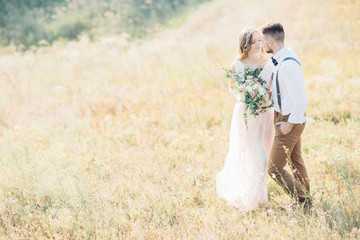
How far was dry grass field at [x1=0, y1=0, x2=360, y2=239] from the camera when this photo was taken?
3328 mm

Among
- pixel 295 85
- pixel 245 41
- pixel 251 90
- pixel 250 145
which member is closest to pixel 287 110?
pixel 295 85

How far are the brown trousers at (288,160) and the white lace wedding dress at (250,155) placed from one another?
0.81ft

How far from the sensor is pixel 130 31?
15.4 metres

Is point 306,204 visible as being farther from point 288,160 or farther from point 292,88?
point 292,88

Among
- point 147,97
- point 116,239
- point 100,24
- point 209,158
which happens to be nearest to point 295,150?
point 209,158

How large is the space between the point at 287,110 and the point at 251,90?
1.52ft

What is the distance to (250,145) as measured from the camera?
11.6ft


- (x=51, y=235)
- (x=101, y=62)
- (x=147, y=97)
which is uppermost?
(x=101, y=62)

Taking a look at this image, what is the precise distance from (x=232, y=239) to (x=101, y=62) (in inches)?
343

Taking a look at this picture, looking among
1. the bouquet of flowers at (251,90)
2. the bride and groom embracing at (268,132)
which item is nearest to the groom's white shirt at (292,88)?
the bride and groom embracing at (268,132)

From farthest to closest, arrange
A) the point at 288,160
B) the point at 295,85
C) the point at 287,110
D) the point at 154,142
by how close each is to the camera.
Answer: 1. the point at 154,142
2. the point at 288,160
3. the point at 287,110
4. the point at 295,85

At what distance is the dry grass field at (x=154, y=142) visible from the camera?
10.9 feet

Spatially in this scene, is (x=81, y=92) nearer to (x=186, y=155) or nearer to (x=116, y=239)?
(x=186, y=155)

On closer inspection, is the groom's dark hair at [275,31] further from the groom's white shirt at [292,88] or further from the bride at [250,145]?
the bride at [250,145]
